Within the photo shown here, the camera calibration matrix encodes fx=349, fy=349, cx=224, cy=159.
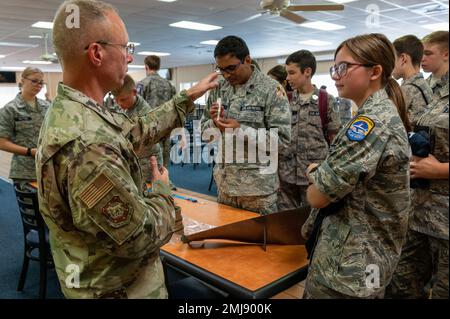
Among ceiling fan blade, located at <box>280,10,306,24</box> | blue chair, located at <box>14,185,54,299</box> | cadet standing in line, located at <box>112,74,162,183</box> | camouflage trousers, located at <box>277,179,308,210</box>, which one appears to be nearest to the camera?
blue chair, located at <box>14,185,54,299</box>

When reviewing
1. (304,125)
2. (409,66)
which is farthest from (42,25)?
(409,66)

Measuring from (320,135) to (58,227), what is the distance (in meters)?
2.38

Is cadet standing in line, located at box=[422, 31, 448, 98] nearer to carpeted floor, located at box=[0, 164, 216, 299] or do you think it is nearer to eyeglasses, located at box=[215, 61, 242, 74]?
eyeglasses, located at box=[215, 61, 242, 74]

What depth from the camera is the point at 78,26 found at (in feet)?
2.95

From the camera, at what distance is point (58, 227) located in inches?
37.1

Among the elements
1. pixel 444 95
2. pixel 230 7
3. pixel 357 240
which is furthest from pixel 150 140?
pixel 230 7

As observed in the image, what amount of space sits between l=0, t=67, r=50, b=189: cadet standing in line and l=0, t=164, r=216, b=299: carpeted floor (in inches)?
28.1

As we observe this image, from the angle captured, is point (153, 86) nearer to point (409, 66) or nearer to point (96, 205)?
point (409, 66)

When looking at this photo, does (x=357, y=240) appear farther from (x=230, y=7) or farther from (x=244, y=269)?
(x=230, y=7)

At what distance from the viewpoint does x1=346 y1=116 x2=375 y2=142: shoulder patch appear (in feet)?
3.07

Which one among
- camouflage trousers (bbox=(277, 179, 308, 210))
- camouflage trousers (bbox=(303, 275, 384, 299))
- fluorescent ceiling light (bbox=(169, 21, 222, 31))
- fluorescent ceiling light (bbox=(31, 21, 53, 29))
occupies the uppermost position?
fluorescent ceiling light (bbox=(169, 21, 222, 31))

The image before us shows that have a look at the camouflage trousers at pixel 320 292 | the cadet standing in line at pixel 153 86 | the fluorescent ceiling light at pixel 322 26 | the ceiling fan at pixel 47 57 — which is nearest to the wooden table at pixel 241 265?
the camouflage trousers at pixel 320 292

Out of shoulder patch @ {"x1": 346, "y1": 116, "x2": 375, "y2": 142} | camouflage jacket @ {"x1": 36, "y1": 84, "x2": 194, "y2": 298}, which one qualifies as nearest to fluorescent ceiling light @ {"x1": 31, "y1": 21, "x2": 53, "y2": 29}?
camouflage jacket @ {"x1": 36, "y1": 84, "x2": 194, "y2": 298}

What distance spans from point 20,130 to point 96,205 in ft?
8.55
